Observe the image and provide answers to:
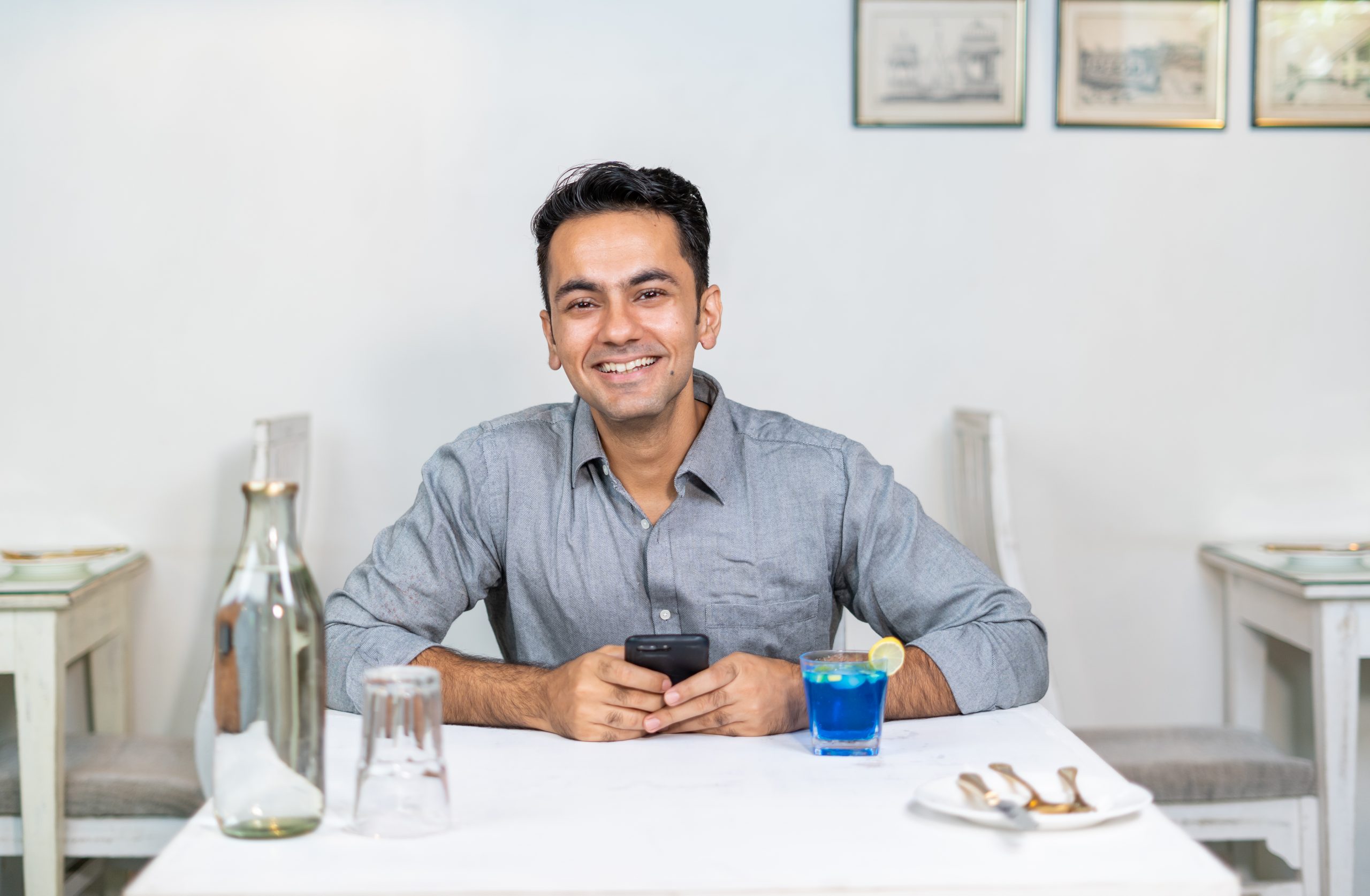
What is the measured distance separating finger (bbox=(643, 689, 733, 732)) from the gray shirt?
0.32 meters

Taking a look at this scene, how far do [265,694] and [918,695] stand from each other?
26.6 inches

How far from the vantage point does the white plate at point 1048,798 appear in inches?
33.9

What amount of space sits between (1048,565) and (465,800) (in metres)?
1.96

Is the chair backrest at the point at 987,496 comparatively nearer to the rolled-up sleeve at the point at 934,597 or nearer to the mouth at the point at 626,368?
the rolled-up sleeve at the point at 934,597

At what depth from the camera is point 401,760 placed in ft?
2.89

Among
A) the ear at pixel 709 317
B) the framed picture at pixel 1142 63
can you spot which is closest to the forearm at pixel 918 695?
the ear at pixel 709 317

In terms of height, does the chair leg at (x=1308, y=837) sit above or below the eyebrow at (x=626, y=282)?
below

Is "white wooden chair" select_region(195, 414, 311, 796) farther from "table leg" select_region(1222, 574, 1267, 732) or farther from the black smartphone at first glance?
"table leg" select_region(1222, 574, 1267, 732)

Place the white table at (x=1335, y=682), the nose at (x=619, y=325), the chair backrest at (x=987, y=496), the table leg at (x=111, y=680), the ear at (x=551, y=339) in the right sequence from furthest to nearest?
the table leg at (x=111, y=680)
the chair backrest at (x=987, y=496)
the white table at (x=1335, y=682)
the ear at (x=551, y=339)
the nose at (x=619, y=325)

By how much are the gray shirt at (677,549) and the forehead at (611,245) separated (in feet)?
0.65

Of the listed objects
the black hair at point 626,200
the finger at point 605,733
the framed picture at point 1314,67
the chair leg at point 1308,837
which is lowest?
the chair leg at point 1308,837

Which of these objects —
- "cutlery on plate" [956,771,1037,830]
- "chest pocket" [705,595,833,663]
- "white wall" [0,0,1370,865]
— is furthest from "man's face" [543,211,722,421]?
"white wall" [0,0,1370,865]

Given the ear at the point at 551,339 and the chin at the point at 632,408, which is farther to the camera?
the ear at the point at 551,339

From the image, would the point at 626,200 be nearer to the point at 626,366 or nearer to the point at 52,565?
the point at 626,366
